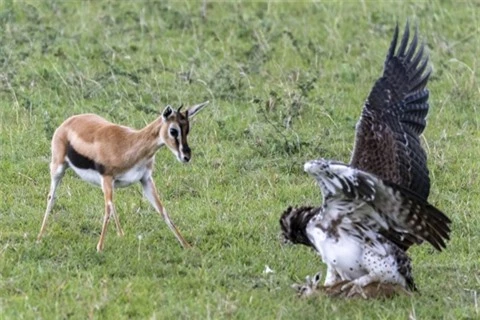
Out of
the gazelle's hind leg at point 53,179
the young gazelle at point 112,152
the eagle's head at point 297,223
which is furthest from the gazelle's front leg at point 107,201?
the eagle's head at point 297,223

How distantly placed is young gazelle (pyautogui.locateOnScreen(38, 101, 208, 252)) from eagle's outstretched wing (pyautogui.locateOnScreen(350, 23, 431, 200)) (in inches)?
47.1

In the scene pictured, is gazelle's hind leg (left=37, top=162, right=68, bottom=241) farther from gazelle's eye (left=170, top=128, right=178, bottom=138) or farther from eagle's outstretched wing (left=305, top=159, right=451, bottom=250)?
eagle's outstretched wing (left=305, top=159, right=451, bottom=250)

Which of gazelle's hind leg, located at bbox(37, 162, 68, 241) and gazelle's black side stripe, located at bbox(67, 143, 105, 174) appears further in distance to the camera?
gazelle's hind leg, located at bbox(37, 162, 68, 241)

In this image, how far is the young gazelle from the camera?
28.4ft

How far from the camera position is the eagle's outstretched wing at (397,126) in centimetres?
855

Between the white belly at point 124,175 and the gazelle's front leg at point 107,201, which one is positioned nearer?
the gazelle's front leg at point 107,201

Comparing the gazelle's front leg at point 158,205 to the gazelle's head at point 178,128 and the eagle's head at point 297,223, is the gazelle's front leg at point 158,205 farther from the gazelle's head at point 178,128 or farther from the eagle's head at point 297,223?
the eagle's head at point 297,223

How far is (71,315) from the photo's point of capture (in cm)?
731

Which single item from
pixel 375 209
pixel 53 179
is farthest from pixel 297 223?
pixel 53 179

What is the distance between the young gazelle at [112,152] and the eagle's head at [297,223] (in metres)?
0.91

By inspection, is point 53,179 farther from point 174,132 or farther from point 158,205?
point 174,132

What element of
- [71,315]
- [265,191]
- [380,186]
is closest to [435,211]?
[380,186]

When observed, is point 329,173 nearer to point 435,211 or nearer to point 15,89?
point 435,211

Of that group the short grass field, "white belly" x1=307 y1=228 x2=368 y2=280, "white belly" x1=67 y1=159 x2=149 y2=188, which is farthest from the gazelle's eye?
"white belly" x1=307 y1=228 x2=368 y2=280
